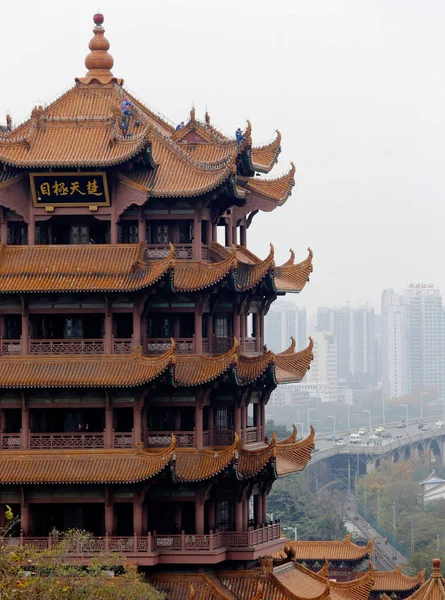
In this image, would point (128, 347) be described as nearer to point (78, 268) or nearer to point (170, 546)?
point (78, 268)

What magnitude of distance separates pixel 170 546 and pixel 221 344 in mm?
6225

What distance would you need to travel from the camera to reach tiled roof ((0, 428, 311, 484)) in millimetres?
51219

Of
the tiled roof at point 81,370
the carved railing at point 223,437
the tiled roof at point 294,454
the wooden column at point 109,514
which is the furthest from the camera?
the tiled roof at point 294,454

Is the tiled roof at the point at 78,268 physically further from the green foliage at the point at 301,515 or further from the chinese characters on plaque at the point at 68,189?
the green foliage at the point at 301,515

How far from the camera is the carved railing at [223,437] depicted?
5381 cm

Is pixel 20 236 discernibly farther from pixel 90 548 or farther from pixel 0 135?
pixel 90 548

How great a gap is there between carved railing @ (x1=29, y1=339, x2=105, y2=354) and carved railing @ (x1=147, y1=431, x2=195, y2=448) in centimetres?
292

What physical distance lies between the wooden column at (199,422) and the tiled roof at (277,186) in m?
8.31

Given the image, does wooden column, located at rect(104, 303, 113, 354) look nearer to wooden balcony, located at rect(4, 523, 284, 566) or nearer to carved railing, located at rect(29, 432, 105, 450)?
carved railing, located at rect(29, 432, 105, 450)

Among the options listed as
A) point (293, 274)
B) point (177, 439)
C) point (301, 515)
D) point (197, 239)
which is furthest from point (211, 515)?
point (301, 515)

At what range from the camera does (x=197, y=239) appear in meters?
53.6

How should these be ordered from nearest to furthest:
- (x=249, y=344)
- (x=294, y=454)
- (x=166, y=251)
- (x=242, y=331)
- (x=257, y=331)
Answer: (x=166, y=251), (x=242, y=331), (x=249, y=344), (x=257, y=331), (x=294, y=454)

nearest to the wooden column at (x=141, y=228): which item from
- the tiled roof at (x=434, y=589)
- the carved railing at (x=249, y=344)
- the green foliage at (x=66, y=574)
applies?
the carved railing at (x=249, y=344)

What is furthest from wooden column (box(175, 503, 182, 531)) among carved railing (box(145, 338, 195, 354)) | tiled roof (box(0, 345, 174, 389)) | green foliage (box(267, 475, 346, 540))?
green foliage (box(267, 475, 346, 540))
